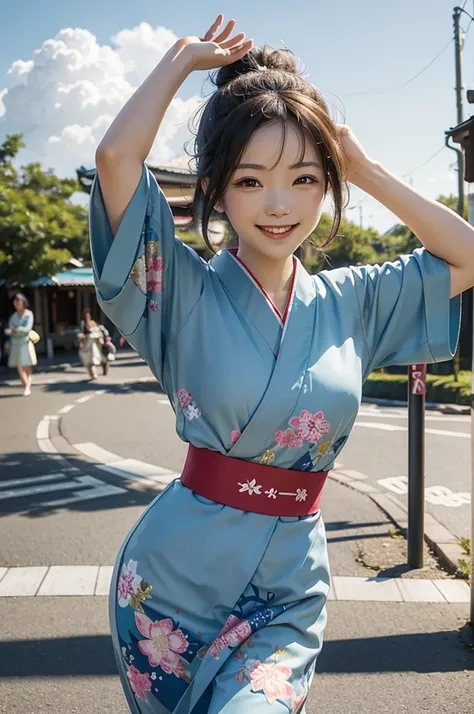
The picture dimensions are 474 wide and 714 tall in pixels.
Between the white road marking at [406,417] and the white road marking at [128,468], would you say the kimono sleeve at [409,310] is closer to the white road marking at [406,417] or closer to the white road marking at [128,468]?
the white road marking at [128,468]

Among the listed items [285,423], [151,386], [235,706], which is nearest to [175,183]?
[285,423]

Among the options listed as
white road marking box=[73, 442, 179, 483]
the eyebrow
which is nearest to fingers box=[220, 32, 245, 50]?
the eyebrow

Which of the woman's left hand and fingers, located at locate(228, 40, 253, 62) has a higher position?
fingers, located at locate(228, 40, 253, 62)

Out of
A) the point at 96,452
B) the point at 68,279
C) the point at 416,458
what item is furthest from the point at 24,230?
the point at 416,458

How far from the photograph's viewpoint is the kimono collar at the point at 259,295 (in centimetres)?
174

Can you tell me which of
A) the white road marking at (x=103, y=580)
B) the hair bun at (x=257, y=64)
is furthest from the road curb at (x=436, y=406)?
the hair bun at (x=257, y=64)

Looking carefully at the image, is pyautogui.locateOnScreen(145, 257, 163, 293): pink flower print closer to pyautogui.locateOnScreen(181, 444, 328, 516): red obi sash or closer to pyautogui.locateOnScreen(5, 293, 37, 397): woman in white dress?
pyautogui.locateOnScreen(181, 444, 328, 516): red obi sash

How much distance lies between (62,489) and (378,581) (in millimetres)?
3214

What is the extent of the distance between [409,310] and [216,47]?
821 mm

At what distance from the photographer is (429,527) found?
4.99m

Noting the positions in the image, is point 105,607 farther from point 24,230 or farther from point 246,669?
point 24,230

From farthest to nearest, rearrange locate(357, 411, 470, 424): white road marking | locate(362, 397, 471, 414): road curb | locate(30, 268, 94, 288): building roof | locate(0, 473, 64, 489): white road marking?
1. locate(30, 268, 94, 288): building roof
2. locate(362, 397, 471, 414): road curb
3. locate(357, 411, 470, 424): white road marking
4. locate(0, 473, 64, 489): white road marking

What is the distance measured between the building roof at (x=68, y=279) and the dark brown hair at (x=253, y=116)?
1948cm

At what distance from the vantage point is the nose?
5.72 feet
